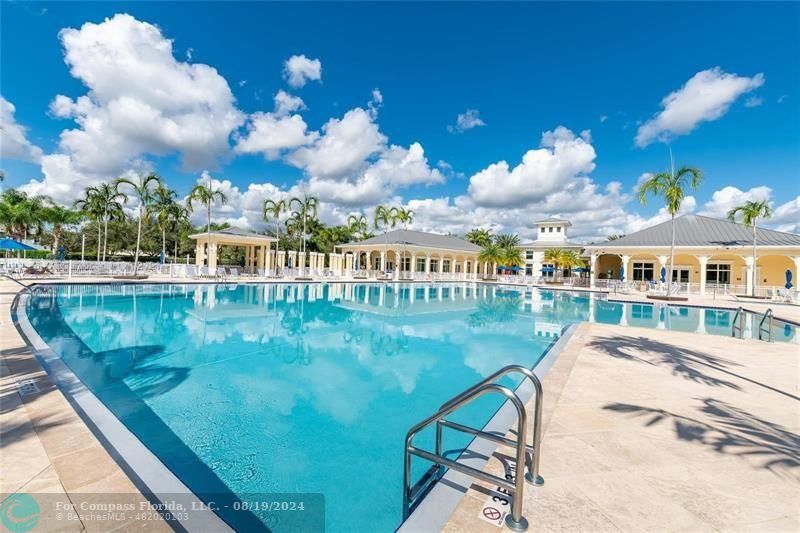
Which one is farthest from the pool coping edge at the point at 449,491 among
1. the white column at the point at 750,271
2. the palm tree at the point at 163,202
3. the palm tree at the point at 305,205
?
the palm tree at the point at 305,205

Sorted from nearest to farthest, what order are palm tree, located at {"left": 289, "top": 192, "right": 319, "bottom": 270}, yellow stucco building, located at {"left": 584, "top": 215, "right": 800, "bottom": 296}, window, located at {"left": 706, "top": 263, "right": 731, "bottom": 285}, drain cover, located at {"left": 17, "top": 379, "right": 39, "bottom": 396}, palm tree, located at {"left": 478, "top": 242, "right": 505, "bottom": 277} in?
1. drain cover, located at {"left": 17, "top": 379, "right": 39, "bottom": 396}
2. yellow stucco building, located at {"left": 584, "top": 215, "right": 800, "bottom": 296}
3. window, located at {"left": 706, "top": 263, "right": 731, "bottom": 285}
4. palm tree, located at {"left": 289, "top": 192, "right": 319, "bottom": 270}
5. palm tree, located at {"left": 478, "top": 242, "right": 505, "bottom": 277}

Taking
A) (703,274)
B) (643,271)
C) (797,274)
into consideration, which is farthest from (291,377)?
(643,271)

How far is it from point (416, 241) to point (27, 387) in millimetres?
32374

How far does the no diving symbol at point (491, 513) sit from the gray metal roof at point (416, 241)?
30.8 meters

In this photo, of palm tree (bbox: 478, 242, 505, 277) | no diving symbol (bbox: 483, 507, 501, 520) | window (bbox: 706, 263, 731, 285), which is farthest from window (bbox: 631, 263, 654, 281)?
no diving symbol (bbox: 483, 507, 501, 520)

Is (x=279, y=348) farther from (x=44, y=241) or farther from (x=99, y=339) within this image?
(x=44, y=241)

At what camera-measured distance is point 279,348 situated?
8.91 meters

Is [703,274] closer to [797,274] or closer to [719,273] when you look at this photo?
[797,274]

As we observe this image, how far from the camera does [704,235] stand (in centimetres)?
2797

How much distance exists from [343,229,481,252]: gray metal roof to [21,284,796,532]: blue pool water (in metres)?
19.0

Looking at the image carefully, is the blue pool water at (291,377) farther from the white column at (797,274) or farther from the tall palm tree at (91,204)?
the tall palm tree at (91,204)

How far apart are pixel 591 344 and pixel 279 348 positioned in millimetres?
7500

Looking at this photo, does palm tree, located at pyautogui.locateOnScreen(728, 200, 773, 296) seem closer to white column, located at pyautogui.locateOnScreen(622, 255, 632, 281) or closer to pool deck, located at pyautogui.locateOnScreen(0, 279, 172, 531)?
white column, located at pyautogui.locateOnScreen(622, 255, 632, 281)

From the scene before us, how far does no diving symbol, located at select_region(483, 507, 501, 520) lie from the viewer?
2278 millimetres
